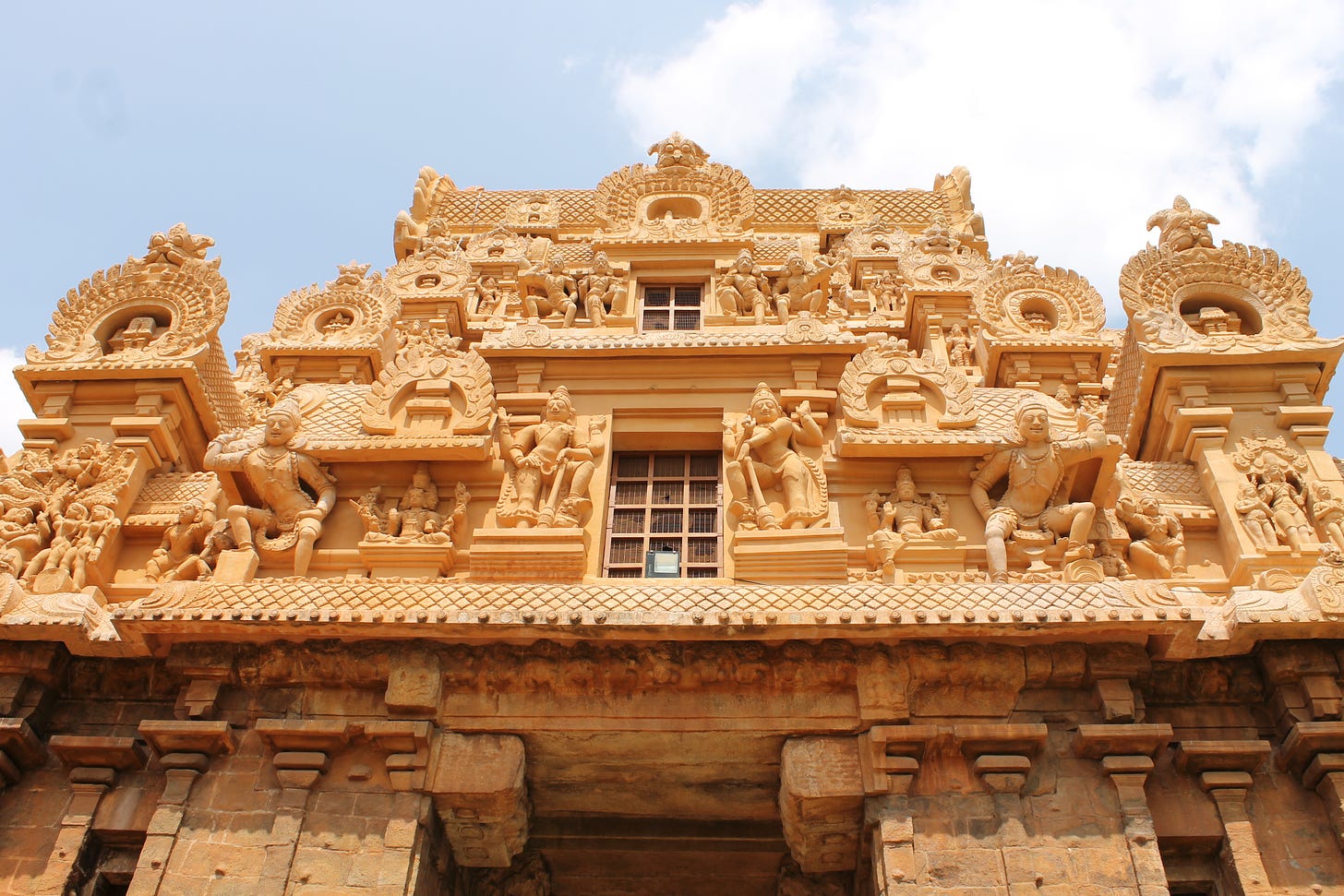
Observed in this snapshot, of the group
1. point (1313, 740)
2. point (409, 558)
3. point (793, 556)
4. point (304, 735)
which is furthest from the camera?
point (409, 558)

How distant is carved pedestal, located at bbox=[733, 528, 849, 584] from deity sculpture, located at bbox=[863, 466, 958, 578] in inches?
17.2

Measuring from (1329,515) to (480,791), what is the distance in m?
8.25

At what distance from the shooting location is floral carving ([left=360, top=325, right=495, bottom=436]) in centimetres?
1264

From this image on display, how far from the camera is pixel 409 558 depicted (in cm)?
1165

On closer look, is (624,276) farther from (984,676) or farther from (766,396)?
(984,676)

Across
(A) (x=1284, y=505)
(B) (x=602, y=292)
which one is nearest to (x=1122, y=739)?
(A) (x=1284, y=505)

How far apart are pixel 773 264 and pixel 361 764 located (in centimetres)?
1000

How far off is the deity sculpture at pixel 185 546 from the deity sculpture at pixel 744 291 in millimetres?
7040

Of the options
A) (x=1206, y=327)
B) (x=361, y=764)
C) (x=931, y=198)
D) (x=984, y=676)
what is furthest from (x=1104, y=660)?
(x=931, y=198)

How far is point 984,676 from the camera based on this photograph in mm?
9805

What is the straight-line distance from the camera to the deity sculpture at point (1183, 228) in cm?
1390

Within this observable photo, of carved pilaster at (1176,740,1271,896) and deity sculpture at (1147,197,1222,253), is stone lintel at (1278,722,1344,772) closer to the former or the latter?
carved pilaster at (1176,740,1271,896)

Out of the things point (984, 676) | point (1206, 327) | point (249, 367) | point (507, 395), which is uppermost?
point (249, 367)

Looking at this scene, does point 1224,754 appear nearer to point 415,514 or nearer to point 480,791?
point 480,791
